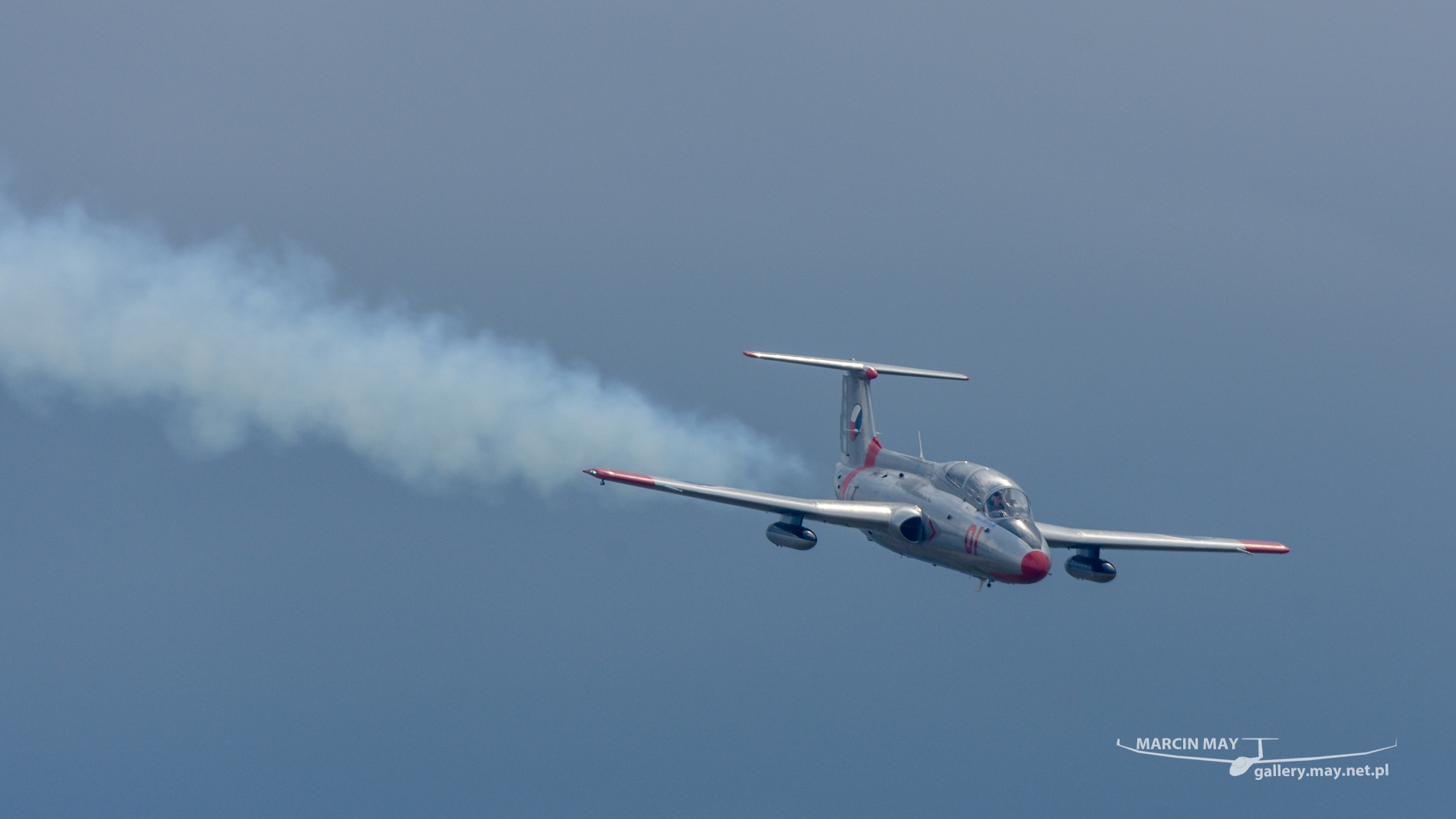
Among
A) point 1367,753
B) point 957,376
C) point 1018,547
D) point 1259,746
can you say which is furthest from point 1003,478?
point 1367,753

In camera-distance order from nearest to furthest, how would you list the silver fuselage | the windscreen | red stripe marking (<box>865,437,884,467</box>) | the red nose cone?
the red nose cone → the silver fuselage → the windscreen → red stripe marking (<box>865,437,884,467</box>)

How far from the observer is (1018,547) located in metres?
46.3

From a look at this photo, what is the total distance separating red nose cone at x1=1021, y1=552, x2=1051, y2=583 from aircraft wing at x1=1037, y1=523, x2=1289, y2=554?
14.8 feet

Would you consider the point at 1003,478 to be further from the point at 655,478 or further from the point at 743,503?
the point at 655,478

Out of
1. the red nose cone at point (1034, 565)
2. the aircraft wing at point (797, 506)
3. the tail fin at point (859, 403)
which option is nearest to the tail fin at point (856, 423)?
the tail fin at point (859, 403)

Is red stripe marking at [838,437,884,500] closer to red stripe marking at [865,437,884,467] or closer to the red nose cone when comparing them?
red stripe marking at [865,437,884,467]

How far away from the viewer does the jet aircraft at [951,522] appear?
4703 cm

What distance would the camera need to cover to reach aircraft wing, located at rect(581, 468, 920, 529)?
4788cm

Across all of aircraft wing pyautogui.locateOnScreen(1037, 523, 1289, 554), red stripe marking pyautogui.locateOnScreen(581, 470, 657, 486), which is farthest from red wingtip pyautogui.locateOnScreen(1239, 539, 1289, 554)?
red stripe marking pyautogui.locateOnScreen(581, 470, 657, 486)

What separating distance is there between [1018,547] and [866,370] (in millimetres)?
17388

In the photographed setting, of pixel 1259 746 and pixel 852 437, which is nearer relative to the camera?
pixel 852 437

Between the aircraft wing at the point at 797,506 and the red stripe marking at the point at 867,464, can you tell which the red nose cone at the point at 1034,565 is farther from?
the red stripe marking at the point at 867,464

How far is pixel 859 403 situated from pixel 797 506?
13281 millimetres

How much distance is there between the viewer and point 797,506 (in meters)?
Answer: 49.8
